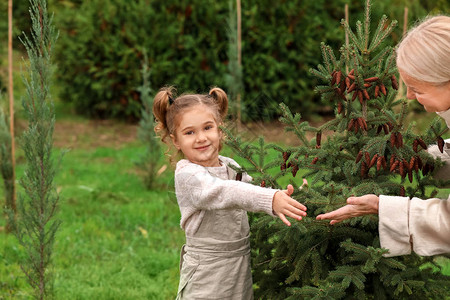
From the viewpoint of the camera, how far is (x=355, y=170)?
8.77 ft

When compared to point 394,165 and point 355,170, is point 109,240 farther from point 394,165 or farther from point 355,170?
point 394,165

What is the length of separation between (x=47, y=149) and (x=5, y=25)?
800 cm

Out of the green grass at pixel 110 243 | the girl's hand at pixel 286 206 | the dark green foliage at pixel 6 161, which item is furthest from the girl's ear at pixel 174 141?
the dark green foliage at pixel 6 161

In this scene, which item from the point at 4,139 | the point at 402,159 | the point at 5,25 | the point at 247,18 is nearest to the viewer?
the point at 402,159

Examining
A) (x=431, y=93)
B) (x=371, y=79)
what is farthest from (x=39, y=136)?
(x=431, y=93)

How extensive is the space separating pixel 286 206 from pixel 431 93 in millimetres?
703

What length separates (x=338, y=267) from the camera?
2.57m

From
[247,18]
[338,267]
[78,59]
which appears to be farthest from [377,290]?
[78,59]

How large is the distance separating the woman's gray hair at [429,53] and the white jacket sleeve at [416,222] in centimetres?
49

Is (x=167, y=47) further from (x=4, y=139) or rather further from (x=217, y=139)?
(x=217, y=139)

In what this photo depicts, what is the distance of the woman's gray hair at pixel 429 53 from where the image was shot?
218 cm

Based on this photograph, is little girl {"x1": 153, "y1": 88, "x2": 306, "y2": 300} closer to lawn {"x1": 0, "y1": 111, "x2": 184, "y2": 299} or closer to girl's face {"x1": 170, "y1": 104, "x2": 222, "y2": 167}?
girl's face {"x1": 170, "y1": 104, "x2": 222, "y2": 167}

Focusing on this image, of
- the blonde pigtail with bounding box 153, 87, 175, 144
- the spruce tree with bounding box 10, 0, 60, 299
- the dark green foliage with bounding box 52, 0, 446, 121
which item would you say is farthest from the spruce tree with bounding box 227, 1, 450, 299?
the dark green foliage with bounding box 52, 0, 446, 121

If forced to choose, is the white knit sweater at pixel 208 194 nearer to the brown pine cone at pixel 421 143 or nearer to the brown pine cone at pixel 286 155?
the brown pine cone at pixel 286 155
